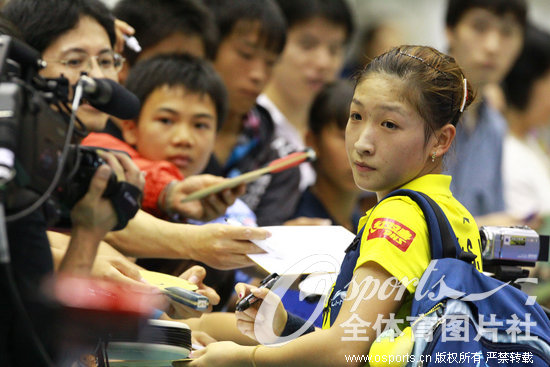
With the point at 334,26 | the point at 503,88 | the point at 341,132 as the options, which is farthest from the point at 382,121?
the point at 503,88

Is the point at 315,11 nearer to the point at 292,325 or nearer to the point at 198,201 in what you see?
the point at 198,201

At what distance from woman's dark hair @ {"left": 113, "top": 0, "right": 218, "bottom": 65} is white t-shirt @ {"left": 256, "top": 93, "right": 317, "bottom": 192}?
0.57 meters

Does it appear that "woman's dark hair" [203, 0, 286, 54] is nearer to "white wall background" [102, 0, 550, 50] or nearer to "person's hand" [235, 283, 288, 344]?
"person's hand" [235, 283, 288, 344]

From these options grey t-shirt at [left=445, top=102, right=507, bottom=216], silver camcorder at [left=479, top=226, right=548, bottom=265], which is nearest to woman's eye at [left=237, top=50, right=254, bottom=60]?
grey t-shirt at [left=445, top=102, right=507, bottom=216]

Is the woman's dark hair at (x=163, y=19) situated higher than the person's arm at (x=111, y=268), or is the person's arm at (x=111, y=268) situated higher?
the woman's dark hair at (x=163, y=19)

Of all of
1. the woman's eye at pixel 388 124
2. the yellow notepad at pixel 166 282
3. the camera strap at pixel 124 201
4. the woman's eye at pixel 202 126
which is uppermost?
the woman's eye at pixel 202 126

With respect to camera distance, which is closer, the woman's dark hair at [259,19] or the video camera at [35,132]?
the video camera at [35,132]

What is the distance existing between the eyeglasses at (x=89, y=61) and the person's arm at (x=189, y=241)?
0.45 metres

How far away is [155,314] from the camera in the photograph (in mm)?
2090

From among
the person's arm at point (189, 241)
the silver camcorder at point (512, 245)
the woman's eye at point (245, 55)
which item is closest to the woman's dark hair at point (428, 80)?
the silver camcorder at point (512, 245)

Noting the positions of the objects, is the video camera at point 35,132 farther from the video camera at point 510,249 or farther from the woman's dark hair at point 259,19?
the woman's dark hair at point 259,19

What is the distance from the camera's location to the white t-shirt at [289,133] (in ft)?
13.0

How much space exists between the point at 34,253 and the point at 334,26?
285cm

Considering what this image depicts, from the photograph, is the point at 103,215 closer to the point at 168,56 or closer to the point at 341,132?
the point at 168,56
